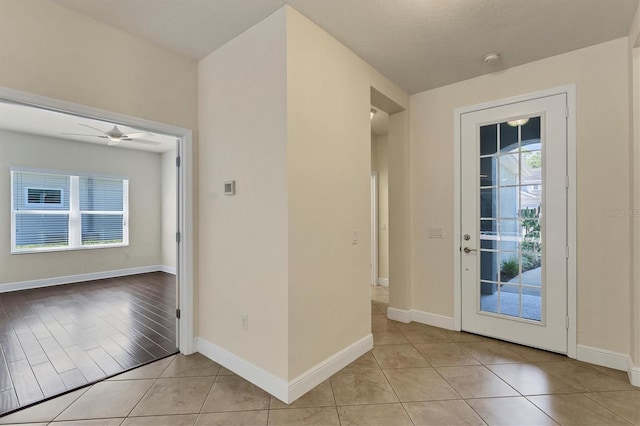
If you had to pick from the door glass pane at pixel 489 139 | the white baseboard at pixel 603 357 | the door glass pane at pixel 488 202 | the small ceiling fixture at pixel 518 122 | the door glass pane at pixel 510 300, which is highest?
the small ceiling fixture at pixel 518 122

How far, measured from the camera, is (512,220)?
10.0 ft

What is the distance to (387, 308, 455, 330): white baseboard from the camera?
3455mm

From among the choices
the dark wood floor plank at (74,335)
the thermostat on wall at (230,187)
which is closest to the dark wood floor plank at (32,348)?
the dark wood floor plank at (74,335)

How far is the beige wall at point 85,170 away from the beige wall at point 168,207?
0.17 m

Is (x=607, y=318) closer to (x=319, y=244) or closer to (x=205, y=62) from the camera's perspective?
(x=319, y=244)

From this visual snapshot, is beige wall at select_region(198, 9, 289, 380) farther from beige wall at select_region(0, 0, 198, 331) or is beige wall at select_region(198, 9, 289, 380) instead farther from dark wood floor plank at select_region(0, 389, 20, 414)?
dark wood floor plank at select_region(0, 389, 20, 414)

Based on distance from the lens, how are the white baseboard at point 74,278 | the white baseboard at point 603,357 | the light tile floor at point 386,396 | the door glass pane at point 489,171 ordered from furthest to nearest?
the white baseboard at point 74,278 → the door glass pane at point 489,171 → the white baseboard at point 603,357 → the light tile floor at point 386,396

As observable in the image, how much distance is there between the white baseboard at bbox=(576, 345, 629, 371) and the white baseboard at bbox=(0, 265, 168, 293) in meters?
7.66

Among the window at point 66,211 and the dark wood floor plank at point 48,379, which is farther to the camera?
the window at point 66,211

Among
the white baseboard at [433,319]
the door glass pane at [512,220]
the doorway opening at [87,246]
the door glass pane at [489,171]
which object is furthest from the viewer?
the white baseboard at [433,319]

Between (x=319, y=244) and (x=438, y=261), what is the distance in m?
1.83

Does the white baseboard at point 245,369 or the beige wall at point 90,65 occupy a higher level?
the beige wall at point 90,65

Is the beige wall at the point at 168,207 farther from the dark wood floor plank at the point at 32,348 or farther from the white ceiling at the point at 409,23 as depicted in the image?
the white ceiling at the point at 409,23

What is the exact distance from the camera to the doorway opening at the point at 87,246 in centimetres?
263
